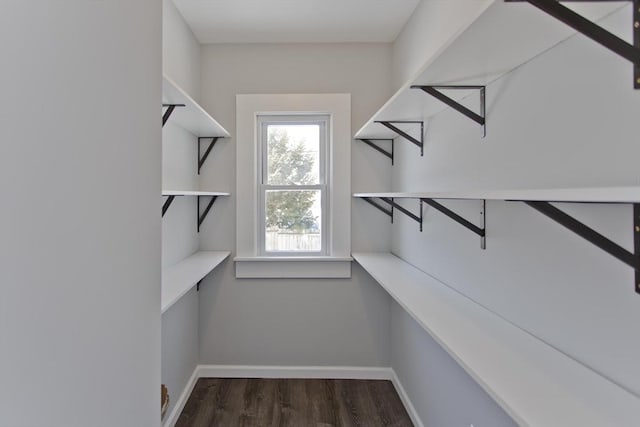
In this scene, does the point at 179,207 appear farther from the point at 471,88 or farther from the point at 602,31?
the point at 602,31

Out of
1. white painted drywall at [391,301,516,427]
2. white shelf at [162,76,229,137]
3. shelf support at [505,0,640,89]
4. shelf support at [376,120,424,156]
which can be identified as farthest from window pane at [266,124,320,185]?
shelf support at [505,0,640,89]

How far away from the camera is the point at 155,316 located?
101 centimetres

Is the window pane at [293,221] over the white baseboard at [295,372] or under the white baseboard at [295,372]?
over

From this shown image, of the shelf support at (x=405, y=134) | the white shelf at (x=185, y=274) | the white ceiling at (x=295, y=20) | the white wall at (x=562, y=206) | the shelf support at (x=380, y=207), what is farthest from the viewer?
the shelf support at (x=380, y=207)

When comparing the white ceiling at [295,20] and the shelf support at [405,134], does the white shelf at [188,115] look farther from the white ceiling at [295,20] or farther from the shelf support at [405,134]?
the shelf support at [405,134]

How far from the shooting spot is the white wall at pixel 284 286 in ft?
8.57

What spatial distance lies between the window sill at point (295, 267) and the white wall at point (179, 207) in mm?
395

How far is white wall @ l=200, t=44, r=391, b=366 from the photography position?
2.61 metres

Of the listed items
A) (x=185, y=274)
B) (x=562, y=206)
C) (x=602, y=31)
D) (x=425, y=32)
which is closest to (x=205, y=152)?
Answer: (x=185, y=274)

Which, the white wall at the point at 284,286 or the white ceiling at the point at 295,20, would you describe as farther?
the white wall at the point at 284,286

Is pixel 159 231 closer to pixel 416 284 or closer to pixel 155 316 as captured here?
pixel 155 316

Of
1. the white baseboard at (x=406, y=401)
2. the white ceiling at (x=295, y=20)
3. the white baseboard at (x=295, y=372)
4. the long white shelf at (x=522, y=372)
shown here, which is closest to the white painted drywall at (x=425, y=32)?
the white ceiling at (x=295, y=20)

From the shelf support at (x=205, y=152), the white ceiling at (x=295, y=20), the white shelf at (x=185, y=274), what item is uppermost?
the white ceiling at (x=295, y=20)

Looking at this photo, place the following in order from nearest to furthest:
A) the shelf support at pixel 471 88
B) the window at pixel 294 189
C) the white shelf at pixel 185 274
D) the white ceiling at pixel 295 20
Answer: the shelf support at pixel 471 88 < the white shelf at pixel 185 274 < the white ceiling at pixel 295 20 < the window at pixel 294 189
